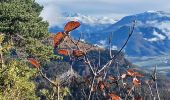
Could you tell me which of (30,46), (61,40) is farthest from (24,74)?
(30,46)

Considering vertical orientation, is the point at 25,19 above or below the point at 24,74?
above

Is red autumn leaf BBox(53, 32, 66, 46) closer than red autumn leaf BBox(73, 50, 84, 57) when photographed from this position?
Yes

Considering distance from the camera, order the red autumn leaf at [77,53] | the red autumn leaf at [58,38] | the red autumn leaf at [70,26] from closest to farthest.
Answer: the red autumn leaf at [70,26] < the red autumn leaf at [58,38] < the red autumn leaf at [77,53]

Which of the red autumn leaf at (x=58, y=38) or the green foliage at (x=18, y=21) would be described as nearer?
the red autumn leaf at (x=58, y=38)

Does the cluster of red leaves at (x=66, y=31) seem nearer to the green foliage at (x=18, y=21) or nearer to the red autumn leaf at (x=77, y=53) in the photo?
the red autumn leaf at (x=77, y=53)

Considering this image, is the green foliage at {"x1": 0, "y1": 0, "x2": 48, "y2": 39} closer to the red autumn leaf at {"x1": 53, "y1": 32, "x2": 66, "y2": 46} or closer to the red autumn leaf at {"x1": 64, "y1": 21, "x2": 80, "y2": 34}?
the red autumn leaf at {"x1": 53, "y1": 32, "x2": 66, "y2": 46}

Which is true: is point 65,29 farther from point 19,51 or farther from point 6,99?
point 19,51

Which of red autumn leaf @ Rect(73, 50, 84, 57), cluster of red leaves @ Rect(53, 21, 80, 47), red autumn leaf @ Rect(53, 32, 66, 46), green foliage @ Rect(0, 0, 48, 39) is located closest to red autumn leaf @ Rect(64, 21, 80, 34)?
cluster of red leaves @ Rect(53, 21, 80, 47)

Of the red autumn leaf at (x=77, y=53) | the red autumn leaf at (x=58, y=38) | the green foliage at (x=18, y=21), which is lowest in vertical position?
the red autumn leaf at (x=77, y=53)

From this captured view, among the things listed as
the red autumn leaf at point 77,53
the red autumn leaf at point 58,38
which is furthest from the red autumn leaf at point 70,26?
the red autumn leaf at point 77,53

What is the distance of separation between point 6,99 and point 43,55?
30986 mm

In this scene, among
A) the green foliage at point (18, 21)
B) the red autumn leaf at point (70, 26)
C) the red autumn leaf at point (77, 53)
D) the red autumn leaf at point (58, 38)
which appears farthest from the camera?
the green foliage at point (18, 21)

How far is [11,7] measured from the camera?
133ft

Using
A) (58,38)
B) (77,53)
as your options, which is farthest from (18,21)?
(58,38)
